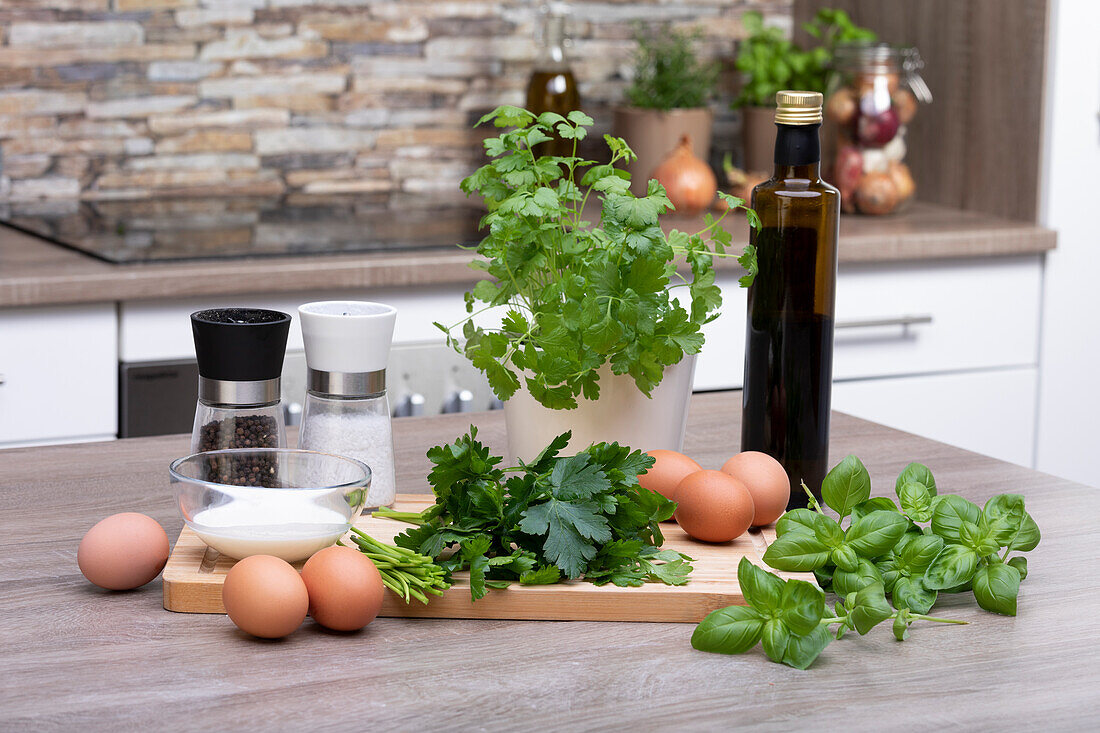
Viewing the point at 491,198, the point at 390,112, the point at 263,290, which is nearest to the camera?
the point at 491,198

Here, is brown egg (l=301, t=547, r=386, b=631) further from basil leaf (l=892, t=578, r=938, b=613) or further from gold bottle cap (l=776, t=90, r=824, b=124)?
gold bottle cap (l=776, t=90, r=824, b=124)

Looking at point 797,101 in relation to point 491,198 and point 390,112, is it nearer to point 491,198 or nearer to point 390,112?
point 491,198

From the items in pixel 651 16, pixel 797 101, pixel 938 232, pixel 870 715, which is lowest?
pixel 870 715

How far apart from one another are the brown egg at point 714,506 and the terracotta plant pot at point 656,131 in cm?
165

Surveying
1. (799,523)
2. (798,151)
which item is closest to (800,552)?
(799,523)

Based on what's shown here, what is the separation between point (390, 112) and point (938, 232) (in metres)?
1.13

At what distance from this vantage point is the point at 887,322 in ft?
7.47

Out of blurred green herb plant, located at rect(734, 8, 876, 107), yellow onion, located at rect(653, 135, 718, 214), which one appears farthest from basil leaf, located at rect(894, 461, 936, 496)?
blurred green herb plant, located at rect(734, 8, 876, 107)

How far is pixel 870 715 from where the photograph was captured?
72 centimetres

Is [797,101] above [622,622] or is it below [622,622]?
above

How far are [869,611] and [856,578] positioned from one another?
0.18ft

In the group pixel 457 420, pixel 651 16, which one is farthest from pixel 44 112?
pixel 457 420

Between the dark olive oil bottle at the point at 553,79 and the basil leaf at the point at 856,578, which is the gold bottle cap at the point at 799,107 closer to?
the basil leaf at the point at 856,578

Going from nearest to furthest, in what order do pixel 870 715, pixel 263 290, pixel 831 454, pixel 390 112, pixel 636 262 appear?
pixel 870 715 < pixel 636 262 < pixel 831 454 < pixel 263 290 < pixel 390 112
